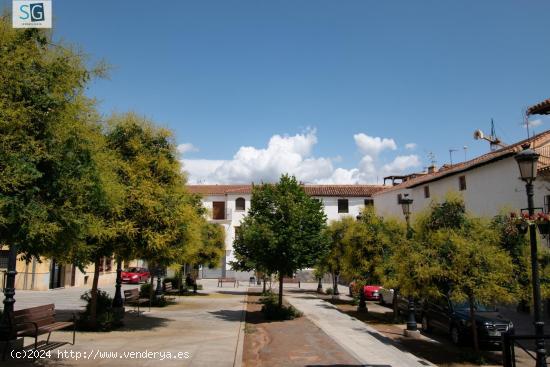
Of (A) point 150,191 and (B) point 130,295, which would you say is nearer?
(A) point 150,191

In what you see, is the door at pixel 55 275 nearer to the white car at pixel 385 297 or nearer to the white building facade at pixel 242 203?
the white building facade at pixel 242 203

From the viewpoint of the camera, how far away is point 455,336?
12.8 metres

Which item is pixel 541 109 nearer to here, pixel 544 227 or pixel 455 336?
pixel 544 227

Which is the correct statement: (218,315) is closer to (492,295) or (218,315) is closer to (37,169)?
(492,295)

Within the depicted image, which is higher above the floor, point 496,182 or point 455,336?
point 496,182

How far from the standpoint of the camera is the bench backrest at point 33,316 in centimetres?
874

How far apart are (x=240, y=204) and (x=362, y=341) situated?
34.3 metres

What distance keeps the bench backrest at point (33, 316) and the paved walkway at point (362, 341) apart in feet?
23.4

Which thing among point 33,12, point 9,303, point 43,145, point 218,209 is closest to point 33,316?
point 9,303

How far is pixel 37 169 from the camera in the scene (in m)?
6.12

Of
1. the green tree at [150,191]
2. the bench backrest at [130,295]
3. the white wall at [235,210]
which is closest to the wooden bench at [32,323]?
the green tree at [150,191]

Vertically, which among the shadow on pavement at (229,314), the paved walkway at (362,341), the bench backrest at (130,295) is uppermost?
Answer: the bench backrest at (130,295)

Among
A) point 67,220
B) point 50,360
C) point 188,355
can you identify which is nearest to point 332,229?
point 188,355

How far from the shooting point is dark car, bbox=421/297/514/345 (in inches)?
473
